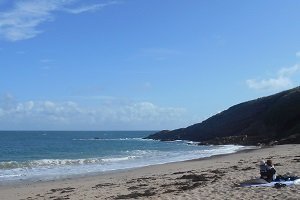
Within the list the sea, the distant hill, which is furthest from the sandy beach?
the distant hill

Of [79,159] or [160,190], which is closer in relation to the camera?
[160,190]

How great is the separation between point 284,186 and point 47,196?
363 inches

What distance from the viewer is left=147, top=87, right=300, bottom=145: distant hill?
2631 inches

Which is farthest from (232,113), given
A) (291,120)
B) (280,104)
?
(291,120)

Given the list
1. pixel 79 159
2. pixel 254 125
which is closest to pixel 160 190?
pixel 79 159

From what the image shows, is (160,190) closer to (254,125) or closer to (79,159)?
(79,159)

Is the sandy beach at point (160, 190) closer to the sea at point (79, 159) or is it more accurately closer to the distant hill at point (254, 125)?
the sea at point (79, 159)

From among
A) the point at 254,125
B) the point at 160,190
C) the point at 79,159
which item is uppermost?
the point at 254,125

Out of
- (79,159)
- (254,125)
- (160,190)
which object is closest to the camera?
(160,190)

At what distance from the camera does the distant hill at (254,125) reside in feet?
219

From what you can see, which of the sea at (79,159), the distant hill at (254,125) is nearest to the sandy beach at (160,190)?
the sea at (79,159)

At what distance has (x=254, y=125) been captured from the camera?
80.0 m

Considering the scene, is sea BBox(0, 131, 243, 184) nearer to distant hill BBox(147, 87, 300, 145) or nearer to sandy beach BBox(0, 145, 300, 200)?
sandy beach BBox(0, 145, 300, 200)

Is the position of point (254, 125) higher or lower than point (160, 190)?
higher
